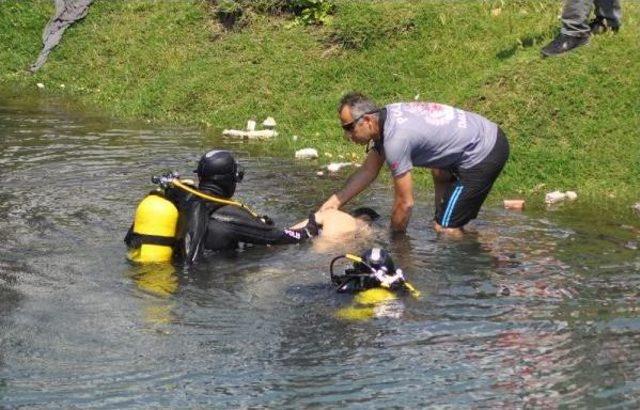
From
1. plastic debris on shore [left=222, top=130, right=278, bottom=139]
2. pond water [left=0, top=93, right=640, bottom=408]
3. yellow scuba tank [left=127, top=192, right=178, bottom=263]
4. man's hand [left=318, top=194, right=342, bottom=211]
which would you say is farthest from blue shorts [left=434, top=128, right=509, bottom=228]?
plastic debris on shore [left=222, top=130, right=278, bottom=139]

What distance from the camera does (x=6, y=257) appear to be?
855cm

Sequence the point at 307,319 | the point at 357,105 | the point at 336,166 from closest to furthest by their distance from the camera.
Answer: the point at 307,319 < the point at 357,105 < the point at 336,166

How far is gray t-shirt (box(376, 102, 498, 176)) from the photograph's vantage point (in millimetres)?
8531

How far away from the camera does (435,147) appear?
873 centimetres

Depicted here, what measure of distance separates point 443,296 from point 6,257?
3.49 m

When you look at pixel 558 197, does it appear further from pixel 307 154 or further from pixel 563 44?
pixel 307 154

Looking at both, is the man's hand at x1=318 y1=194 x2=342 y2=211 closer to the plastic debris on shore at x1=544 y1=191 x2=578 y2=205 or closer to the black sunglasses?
the black sunglasses

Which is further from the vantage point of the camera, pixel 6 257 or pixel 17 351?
pixel 6 257

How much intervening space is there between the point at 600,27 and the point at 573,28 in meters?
0.56

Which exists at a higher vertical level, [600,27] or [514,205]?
[600,27]

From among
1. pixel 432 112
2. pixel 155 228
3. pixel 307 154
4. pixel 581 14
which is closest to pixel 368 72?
pixel 307 154

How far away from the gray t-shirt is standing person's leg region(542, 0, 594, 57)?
376 centimetres

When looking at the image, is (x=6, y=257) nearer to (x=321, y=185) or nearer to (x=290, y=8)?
(x=321, y=185)

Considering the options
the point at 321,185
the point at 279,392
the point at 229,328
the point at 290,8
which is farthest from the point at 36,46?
the point at 279,392
